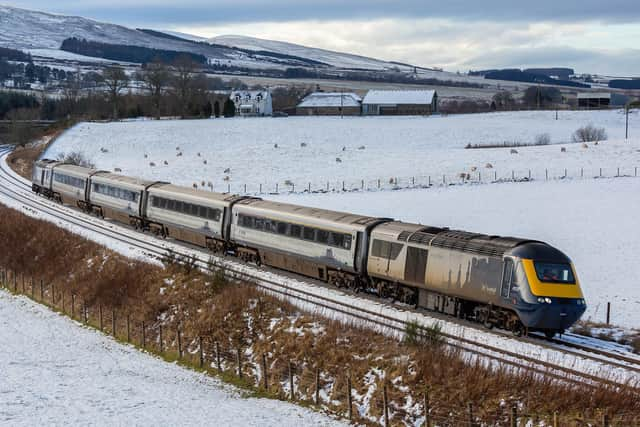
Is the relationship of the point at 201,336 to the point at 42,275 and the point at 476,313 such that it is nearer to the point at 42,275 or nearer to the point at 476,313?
the point at 476,313

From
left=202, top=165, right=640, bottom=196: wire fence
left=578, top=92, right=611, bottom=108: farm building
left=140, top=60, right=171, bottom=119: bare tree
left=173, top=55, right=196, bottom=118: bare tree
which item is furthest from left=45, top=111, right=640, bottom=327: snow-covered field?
left=578, top=92, right=611, bottom=108: farm building

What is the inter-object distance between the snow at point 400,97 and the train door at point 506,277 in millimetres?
130005

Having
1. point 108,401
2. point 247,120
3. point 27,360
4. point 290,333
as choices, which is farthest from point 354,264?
point 247,120

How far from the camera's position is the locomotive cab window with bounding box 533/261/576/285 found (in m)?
24.3

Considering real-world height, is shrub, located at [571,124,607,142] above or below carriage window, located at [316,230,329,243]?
above

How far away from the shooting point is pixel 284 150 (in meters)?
87.9

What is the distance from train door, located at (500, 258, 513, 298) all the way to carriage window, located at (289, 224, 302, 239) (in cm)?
1155

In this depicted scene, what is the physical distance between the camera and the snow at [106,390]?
2179 centimetres

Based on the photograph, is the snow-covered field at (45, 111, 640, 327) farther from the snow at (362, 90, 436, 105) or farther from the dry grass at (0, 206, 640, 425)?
the snow at (362, 90, 436, 105)

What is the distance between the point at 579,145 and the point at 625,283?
4530cm

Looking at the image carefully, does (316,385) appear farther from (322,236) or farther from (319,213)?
(319,213)

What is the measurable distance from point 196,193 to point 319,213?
11748mm

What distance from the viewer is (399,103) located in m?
154

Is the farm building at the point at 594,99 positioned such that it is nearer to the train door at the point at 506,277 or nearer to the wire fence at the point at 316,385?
the wire fence at the point at 316,385
